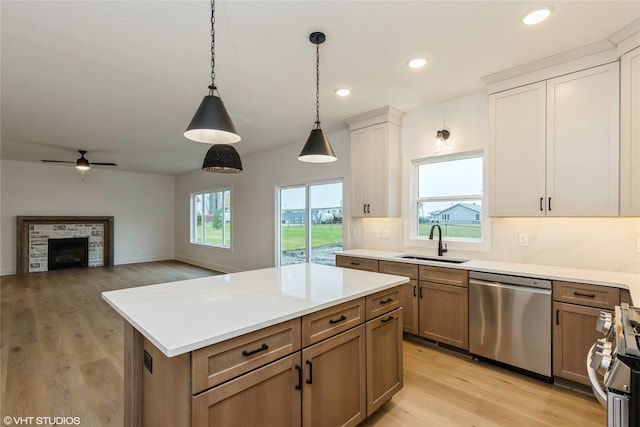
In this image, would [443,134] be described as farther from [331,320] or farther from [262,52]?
[331,320]

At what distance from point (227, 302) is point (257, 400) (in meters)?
0.49

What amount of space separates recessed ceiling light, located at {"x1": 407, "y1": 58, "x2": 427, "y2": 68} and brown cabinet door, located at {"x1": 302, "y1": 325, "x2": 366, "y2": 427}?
7.31 feet

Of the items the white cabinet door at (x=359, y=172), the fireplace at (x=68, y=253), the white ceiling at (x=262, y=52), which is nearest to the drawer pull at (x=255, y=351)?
the white ceiling at (x=262, y=52)

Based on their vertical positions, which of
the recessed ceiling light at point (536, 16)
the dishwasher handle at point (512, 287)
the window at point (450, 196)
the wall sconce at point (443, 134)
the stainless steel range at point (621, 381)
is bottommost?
the dishwasher handle at point (512, 287)

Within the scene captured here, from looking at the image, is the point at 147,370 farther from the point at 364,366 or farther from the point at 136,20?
the point at 136,20

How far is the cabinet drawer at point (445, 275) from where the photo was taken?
2.89 m

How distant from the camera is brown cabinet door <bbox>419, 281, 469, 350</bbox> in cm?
290

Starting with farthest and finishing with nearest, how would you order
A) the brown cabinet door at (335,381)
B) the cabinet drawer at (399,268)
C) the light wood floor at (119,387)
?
the cabinet drawer at (399,268) → the light wood floor at (119,387) → the brown cabinet door at (335,381)

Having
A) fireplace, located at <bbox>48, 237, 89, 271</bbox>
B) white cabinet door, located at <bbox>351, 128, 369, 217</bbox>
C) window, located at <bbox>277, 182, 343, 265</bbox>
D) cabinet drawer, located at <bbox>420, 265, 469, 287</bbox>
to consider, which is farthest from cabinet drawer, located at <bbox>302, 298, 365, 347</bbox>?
fireplace, located at <bbox>48, 237, 89, 271</bbox>

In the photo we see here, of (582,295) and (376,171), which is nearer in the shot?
(582,295)

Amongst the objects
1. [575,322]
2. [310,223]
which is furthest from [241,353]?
[310,223]

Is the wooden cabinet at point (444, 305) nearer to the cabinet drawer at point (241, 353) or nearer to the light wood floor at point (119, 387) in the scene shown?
the light wood floor at point (119, 387)

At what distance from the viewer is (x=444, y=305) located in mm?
3023

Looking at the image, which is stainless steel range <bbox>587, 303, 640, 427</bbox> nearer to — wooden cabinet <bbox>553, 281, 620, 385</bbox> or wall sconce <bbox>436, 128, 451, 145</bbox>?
wooden cabinet <bbox>553, 281, 620, 385</bbox>
